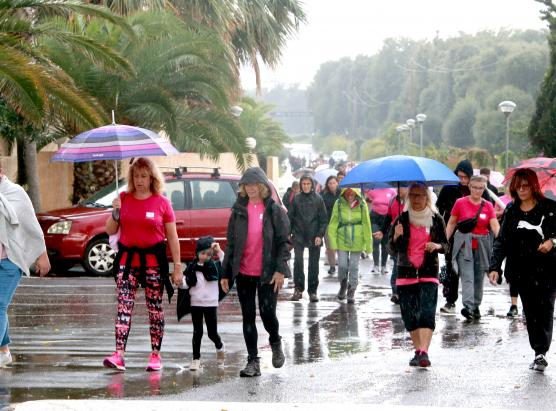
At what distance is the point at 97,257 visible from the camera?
1845 cm

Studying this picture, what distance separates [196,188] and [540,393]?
11.3m

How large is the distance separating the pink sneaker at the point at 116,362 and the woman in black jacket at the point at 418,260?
2.38m

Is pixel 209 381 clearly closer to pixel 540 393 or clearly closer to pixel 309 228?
pixel 540 393

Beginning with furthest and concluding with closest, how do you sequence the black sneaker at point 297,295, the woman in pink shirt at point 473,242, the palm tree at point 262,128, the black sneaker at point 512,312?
1. the palm tree at point 262,128
2. the black sneaker at point 297,295
3. the black sneaker at point 512,312
4. the woman in pink shirt at point 473,242

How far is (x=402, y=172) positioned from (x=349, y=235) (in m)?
5.88

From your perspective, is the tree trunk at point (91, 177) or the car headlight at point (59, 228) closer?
the car headlight at point (59, 228)

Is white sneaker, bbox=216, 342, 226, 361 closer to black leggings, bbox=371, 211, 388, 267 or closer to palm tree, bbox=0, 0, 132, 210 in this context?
palm tree, bbox=0, 0, 132, 210

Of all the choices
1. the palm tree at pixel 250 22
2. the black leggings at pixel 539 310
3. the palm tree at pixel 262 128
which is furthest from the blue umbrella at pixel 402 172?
the palm tree at pixel 262 128

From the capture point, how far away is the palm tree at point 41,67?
1509 cm

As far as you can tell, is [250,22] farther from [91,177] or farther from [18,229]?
[18,229]

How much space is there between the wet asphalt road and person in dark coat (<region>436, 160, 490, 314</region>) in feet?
1.20

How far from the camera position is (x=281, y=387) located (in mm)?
8852

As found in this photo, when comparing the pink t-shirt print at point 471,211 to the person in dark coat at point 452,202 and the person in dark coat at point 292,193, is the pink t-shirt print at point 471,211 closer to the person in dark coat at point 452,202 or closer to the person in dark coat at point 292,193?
the person in dark coat at point 452,202

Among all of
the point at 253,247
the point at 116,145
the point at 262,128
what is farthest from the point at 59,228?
the point at 262,128
